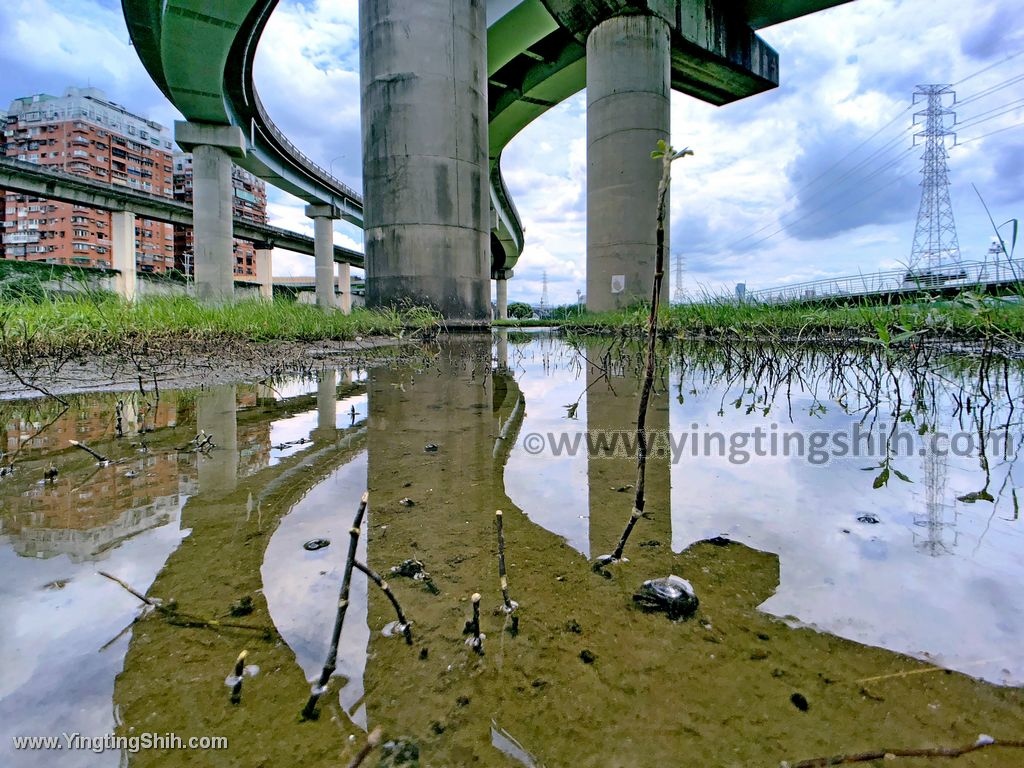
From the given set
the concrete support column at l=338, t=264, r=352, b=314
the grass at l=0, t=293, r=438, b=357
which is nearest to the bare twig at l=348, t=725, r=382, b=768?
the grass at l=0, t=293, r=438, b=357

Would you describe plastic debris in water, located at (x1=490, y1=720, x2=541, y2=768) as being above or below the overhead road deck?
below

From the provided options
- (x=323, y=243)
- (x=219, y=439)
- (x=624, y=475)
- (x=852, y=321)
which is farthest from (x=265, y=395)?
(x=323, y=243)

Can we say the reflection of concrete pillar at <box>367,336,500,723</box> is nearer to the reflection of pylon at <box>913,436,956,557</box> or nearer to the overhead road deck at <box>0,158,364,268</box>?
the reflection of pylon at <box>913,436,956,557</box>

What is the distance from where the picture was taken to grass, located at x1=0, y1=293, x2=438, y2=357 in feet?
11.7

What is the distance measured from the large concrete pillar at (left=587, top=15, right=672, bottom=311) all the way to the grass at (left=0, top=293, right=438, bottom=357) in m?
7.50

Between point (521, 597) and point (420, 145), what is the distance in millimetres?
9795

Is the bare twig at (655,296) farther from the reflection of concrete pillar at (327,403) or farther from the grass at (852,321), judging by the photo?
the grass at (852,321)

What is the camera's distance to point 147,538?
1151mm

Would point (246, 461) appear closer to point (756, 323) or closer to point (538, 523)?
point (538, 523)

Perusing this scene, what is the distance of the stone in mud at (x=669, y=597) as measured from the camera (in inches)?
35.5

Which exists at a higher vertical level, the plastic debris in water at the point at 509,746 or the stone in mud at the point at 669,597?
the stone in mud at the point at 669,597

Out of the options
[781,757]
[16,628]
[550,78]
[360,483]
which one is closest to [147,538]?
[16,628]

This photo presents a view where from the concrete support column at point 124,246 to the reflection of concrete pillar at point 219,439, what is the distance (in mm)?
29720

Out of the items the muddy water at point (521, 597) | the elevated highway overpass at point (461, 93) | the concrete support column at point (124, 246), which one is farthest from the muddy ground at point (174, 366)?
the concrete support column at point (124, 246)
